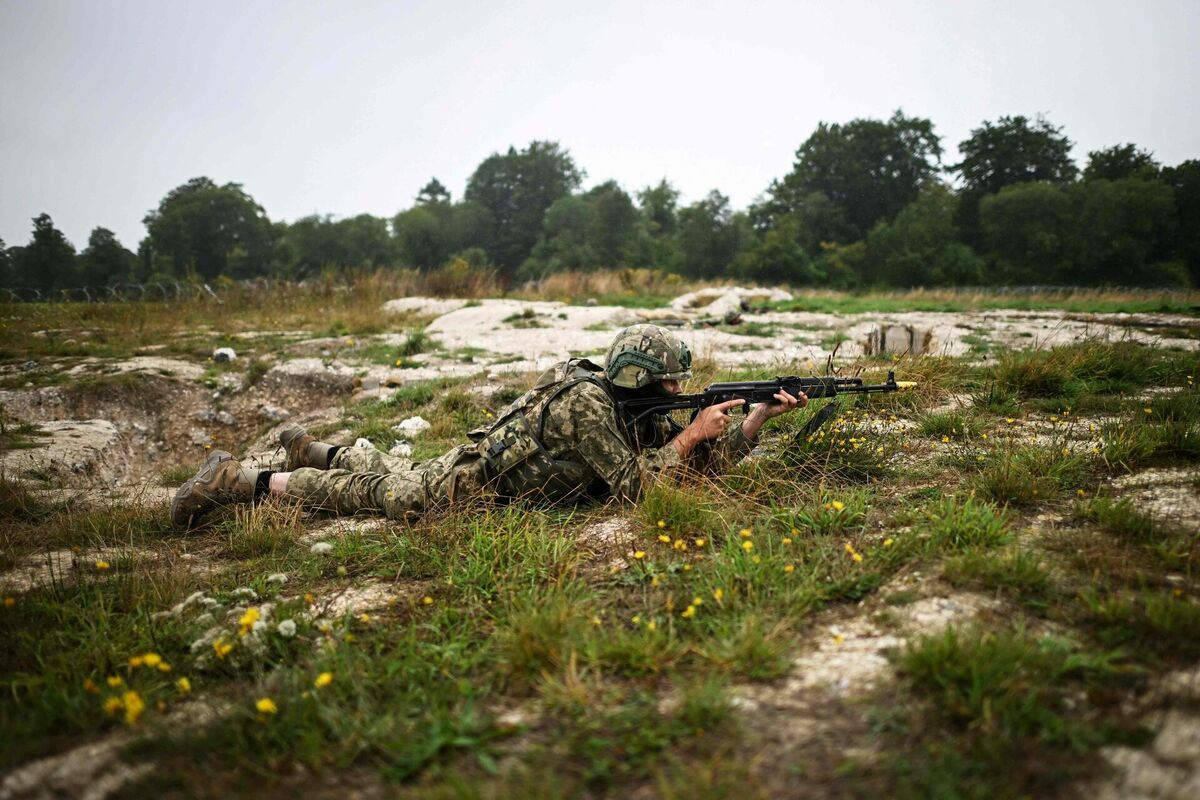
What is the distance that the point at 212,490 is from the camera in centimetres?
415

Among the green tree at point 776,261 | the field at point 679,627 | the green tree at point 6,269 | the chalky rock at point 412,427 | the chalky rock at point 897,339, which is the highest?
the green tree at point 776,261

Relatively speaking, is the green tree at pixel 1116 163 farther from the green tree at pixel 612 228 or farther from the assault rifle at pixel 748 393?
the assault rifle at pixel 748 393

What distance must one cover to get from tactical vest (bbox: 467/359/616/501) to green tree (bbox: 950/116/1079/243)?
5842 centimetres

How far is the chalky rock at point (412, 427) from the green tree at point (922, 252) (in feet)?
153

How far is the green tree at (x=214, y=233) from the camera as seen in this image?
196 ft

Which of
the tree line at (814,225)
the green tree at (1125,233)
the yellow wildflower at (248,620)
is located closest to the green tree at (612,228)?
the tree line at (814,225)

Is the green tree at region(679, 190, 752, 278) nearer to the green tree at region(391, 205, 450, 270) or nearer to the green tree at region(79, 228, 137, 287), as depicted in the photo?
the green tree at region(391, 205, 450, 270)

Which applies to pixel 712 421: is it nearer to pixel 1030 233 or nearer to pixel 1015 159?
pixel 1030 233

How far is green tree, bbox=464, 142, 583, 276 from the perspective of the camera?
66938 millimetres

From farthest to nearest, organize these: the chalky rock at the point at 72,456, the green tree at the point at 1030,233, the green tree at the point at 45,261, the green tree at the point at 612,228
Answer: the green tree at the point at 612,228 < the green tree at the point at 1030,233 < the green tree at the point at 45,261 < the chalky rock at the point at 72,456

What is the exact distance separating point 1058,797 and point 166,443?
836 cm

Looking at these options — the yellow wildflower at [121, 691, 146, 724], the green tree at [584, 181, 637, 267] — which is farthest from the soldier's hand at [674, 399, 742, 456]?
the green tree at [584, 181, 637, 267]

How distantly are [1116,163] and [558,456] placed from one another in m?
57.5

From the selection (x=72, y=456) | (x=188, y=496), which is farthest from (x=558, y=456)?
(x=72, y=456)
